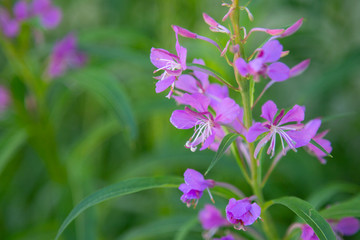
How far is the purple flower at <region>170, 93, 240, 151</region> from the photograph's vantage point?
30.4 inches

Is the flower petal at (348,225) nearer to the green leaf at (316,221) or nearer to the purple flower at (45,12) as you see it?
the green leaf at (316,221)

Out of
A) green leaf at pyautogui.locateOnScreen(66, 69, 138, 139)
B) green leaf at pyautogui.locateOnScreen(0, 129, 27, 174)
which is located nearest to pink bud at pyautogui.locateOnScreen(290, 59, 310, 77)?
green leaf at pyautogui.locateOnScreen(66, 69, 138, 139)

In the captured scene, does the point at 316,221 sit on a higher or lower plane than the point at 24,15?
lower

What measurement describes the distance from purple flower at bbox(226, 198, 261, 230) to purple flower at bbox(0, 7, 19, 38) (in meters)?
1.04

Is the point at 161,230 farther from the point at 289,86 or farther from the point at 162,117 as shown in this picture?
the point at 289,86

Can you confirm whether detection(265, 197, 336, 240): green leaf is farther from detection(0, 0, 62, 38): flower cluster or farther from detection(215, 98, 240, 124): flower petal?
detection(0, 0, 62, 38): flower cluster

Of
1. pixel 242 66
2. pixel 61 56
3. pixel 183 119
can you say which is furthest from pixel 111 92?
pixel 242 66

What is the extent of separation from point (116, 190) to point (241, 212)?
0.82 ft

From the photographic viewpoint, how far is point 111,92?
137 centimetres

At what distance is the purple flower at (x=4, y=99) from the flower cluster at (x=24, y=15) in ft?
0.76

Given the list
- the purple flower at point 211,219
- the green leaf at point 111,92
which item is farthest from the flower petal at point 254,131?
the green leaf at point 111,92

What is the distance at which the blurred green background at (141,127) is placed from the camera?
1.49 meters

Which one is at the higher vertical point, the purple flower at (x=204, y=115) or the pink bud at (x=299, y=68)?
the pink bud at (x=299, y=68)

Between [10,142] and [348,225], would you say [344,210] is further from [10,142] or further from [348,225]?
[10,142]
